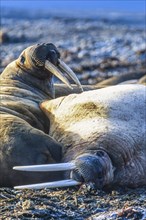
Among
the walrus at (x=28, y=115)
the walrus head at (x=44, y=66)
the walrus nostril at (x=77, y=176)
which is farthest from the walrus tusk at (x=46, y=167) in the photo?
the walrus head at (x=44, y=66)

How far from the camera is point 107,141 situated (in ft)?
21.4

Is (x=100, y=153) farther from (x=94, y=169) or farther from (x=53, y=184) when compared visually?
(x=53, y=184)

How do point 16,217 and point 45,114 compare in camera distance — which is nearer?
point 16,217

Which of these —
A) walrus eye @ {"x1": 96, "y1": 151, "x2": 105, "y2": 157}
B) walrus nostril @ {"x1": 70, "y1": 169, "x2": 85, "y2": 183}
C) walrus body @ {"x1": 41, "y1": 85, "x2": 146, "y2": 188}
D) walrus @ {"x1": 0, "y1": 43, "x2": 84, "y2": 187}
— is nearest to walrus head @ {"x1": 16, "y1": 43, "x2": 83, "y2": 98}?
walrus @ {"x1": 0, "y1": 43, "x2": 84, "y2": 187}

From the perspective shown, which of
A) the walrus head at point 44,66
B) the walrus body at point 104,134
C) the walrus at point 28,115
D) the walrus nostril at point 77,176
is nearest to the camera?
the walrus nostril at point 77,176

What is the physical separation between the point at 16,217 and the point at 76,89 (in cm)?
394

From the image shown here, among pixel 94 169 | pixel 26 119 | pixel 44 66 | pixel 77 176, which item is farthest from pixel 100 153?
pixel 44 66

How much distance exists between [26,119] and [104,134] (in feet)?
3.30

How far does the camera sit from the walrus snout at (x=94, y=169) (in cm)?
613

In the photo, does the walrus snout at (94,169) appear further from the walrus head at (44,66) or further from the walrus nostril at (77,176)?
the walrus head at (44,66)

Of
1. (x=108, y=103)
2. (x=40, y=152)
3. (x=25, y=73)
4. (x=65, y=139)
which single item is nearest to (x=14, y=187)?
(x=40, y=152)

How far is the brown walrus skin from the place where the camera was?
643cm

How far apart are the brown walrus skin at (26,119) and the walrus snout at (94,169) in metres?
0.33

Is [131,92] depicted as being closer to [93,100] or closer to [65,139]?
[93,100]
